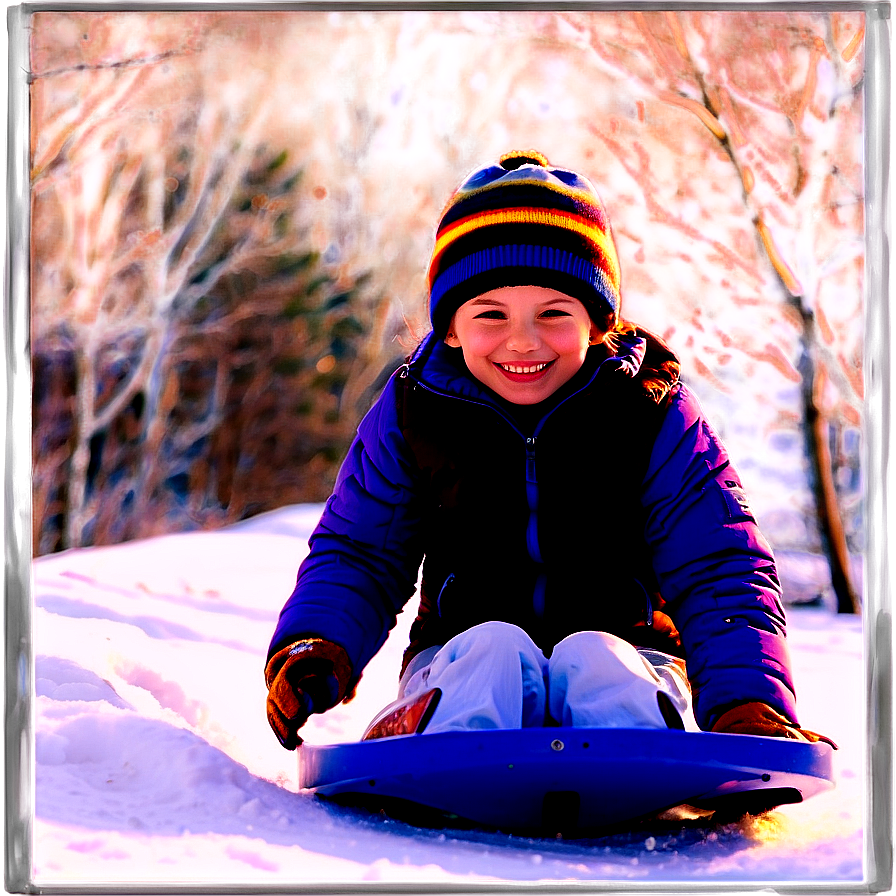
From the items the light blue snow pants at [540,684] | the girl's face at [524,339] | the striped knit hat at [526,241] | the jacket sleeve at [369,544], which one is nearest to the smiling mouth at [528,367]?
the girl's face at [524,339]

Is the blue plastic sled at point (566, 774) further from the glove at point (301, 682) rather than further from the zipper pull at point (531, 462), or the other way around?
the zipper pull at point (531, 462)

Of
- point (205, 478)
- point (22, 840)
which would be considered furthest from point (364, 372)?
point (22, 840)

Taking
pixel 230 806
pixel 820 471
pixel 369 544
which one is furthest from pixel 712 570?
pixel 820 471

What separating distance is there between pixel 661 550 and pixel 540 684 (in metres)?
0.34

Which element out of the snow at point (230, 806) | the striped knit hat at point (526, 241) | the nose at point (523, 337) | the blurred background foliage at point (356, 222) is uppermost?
the blurred background foliage at point (356, 222)

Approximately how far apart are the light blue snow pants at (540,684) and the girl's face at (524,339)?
1.28ft

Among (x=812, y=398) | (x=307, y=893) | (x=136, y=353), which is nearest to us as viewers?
(x=307, y=893)

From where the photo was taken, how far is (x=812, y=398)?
381cm

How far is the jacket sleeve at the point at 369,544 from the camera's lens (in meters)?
1.71

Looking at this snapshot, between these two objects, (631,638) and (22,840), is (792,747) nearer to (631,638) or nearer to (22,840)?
(631,638)

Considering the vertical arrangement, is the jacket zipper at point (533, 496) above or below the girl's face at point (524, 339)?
below

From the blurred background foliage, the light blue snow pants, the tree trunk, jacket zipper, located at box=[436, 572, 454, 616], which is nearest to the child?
jacket zipper, located at box=[436, 572, 454, 616]

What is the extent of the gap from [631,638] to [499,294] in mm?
517

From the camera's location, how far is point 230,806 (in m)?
1.37
